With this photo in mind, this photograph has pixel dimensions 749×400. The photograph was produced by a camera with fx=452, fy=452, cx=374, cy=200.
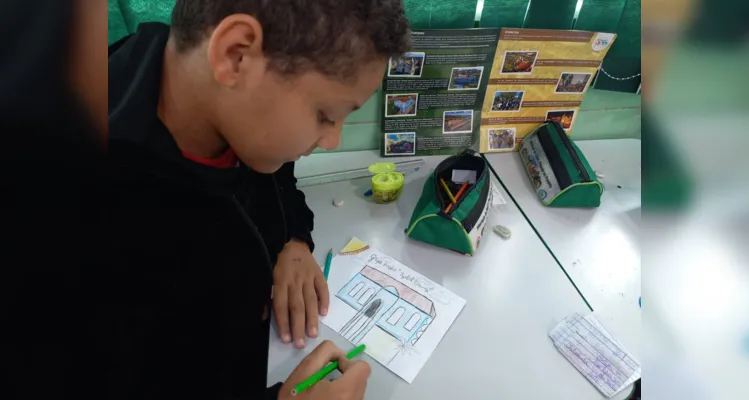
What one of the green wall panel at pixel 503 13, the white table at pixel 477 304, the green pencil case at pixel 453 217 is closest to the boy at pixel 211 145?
the white table at pixel 477 304

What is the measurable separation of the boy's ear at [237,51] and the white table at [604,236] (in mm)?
739

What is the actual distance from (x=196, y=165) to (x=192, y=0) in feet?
0.66

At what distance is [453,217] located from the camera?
0.88 meters

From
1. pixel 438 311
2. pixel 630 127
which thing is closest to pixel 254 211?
pixel 438 311

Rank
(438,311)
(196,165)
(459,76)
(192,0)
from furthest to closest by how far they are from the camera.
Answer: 1. (459,76)
2. (438,311)
3. (196,165)
4. (192,0)

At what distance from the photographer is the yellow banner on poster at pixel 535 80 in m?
1.08

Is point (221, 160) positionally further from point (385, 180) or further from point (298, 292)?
point (385, 180)

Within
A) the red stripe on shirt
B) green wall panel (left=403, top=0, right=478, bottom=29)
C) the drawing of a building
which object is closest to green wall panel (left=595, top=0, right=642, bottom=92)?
green wall panel (left=403, top=0, right=478, bottom=29)

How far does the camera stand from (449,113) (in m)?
1.17

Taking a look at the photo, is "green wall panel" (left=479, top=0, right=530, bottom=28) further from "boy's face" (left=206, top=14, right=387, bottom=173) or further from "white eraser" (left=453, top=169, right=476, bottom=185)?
"boy's face" (left=206, top=14, right=387, bottom=173)

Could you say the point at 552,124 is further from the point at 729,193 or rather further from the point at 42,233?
the point at 42,233

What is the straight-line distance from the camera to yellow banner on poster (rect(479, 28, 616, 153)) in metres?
1.08

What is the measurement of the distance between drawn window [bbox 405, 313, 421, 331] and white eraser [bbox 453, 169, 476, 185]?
1.18 ft

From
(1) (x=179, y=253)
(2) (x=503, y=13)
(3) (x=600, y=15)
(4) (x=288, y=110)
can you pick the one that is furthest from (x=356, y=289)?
(3) (x=600, y=15)
